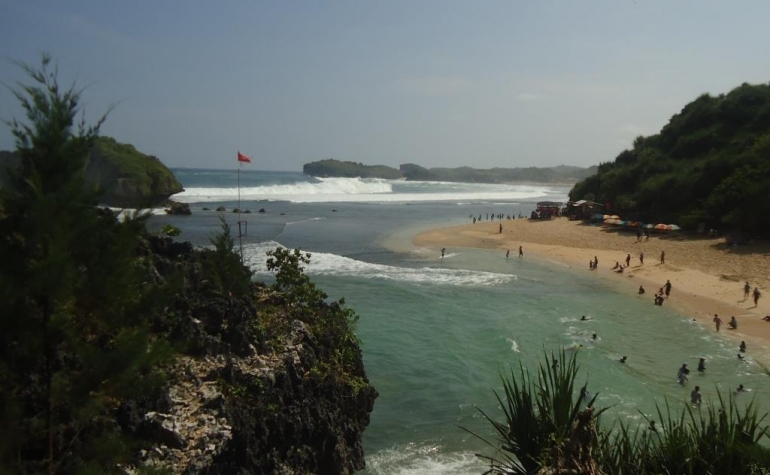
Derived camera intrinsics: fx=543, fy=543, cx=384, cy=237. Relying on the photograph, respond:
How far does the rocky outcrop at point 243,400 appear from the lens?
788cm

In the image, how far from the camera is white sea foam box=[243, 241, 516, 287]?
32.3m

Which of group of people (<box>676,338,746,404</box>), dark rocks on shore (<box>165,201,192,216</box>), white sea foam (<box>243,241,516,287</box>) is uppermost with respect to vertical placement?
dark rocks on shore (<box>165,201,192,216</box>)

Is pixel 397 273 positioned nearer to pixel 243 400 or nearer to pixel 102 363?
pixel 243 400

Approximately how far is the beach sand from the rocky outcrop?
19.1 metres

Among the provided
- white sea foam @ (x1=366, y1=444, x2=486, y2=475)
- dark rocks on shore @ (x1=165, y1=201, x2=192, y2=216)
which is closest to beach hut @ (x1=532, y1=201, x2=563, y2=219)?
dark rocks on shore @ (x1=165, y1=201, x2=192, y2=216)

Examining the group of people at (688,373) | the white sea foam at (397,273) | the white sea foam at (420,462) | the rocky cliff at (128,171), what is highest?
the rocky cliff at (128,171)

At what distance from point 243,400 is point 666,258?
1432 inches

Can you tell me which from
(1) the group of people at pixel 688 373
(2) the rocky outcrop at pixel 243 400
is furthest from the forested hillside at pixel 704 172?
(2) the rocky outcrop at pixel 243 400

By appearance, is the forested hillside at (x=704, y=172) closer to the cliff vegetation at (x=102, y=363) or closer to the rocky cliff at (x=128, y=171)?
the cliff vegetation at (x=102, y=363)

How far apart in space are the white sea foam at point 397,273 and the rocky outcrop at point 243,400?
20082 mm

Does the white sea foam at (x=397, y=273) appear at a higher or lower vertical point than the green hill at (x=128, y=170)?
lower

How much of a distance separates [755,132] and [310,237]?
47573mm

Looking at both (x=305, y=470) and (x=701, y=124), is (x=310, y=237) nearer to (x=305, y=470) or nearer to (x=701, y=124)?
(x=305, y=470)

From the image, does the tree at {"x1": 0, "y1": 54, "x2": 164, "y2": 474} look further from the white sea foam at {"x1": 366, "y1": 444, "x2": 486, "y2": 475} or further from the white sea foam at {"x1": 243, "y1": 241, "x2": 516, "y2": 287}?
the white sea foam at {"x1": 243, "y1": 241, "x2": 516, "y2": 287}
